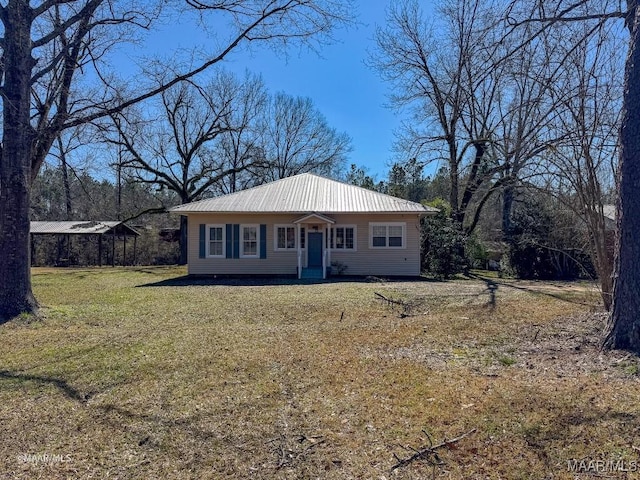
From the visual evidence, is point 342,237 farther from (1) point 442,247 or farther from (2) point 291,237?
(1) point 442,247

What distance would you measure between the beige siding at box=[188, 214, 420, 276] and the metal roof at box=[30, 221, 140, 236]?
9.71m

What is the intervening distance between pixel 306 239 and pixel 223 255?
11.6ft

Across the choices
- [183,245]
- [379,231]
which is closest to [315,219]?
[379,231]

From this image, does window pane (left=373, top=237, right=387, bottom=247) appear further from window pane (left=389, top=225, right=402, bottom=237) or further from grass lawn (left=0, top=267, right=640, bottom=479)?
grass lawn (left=0, top=267, right=640, bottom=479)

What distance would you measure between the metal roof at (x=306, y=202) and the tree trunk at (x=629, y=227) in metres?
11.0

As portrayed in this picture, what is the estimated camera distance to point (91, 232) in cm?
2322

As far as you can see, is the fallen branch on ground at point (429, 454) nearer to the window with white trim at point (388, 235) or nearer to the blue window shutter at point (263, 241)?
the window with white trim at point (388, 235)

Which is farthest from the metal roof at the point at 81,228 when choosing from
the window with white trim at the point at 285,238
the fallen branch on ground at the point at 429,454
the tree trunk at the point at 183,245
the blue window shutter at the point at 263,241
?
the fallen branch on ground at the point at 429,454

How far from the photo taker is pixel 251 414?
11.9 feet

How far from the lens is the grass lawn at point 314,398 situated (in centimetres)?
284

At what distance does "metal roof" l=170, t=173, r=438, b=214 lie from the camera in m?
16.2

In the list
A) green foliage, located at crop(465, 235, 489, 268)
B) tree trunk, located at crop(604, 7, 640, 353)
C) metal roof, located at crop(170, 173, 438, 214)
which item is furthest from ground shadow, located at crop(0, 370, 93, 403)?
green foliage, located at crop(465, 235, 489, 268)

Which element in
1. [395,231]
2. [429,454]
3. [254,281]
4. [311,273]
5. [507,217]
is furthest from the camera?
[507,217]

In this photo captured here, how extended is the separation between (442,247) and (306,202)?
6.32 m
